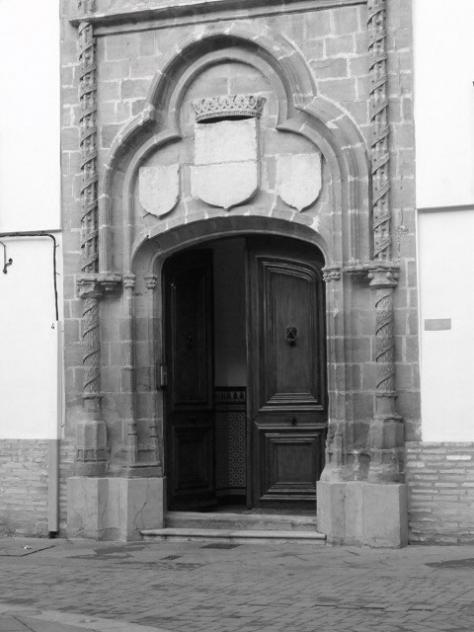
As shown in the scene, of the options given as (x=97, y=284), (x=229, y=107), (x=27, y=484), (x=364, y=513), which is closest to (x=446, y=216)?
(x=229, y=107)

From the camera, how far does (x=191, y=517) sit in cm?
1316

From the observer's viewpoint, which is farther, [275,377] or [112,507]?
[275,377]

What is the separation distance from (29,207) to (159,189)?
4.78ft

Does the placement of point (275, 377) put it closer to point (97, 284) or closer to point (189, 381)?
point (189, 381)

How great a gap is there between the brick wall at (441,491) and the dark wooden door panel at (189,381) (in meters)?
2.71

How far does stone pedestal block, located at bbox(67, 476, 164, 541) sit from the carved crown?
3.76 metres

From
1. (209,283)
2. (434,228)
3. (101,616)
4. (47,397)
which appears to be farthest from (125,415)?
(101,616)

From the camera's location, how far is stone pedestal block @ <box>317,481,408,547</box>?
12.0 metres

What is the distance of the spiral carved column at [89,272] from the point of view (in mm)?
13164

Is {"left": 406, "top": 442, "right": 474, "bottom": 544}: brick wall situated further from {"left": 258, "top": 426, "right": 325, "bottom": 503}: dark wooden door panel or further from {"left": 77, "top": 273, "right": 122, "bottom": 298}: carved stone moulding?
{"left": 77, "top": 273, "right": 122, "bottom": 298}: carved stone moulding

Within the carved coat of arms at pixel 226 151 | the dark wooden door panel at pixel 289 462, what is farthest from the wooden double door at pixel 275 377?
the carved coat of arms at pixel 226 151

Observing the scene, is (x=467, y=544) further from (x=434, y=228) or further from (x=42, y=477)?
(x=42, y=477)

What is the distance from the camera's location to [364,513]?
1215 cm

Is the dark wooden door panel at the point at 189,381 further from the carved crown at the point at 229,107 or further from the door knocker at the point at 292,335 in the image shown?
the carved crown at the point at 229,107
